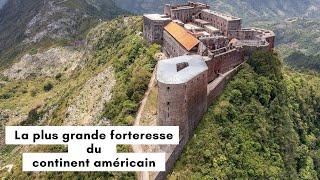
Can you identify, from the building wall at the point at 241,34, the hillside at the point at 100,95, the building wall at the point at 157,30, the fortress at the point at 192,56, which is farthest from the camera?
the building wall at the point at 157,30

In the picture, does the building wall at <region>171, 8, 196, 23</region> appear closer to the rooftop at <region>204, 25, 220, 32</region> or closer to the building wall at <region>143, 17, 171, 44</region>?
the building wall at <region>143, 17, 171, 44</region>

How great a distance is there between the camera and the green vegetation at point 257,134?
88438mm

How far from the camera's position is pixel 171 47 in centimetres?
12425

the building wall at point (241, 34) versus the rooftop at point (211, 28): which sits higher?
the rooftop at point (211, 28)

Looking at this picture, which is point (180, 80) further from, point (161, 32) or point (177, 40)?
point (161, 32)

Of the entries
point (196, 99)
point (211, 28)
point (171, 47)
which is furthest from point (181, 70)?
point (211, 28)

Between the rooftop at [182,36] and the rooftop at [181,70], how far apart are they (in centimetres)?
984

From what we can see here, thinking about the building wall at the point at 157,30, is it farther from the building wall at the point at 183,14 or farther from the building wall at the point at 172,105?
the building wall at the point at 172,105

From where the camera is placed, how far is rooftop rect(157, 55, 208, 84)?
8488cm

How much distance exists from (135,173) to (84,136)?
55.1 feet

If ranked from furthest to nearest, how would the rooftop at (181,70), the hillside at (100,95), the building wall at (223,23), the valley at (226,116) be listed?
the building wall at (223,23) → the hillside at (100,95) → the valley at (226,116) → the rooftop at (181,70)

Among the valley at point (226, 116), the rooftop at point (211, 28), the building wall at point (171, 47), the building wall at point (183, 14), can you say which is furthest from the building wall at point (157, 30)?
the rooftop at point (211, 28)

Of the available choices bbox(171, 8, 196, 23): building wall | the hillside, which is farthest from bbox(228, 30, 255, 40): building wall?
bbox(171, 8, 196, 23): building wall

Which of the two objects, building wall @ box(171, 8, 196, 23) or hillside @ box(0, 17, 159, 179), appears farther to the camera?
building wall @ box(171, 8, 196, 23)
